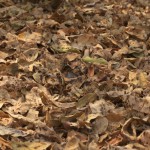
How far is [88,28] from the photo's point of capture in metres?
2.78

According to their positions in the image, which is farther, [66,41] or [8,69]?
[66,41]

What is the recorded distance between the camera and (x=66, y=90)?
85.0 inches

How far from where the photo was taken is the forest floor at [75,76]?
72.1 inches

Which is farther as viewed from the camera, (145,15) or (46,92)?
(145,15)

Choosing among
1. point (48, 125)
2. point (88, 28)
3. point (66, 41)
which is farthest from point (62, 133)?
point (88, 28)

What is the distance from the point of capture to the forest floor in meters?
1.83

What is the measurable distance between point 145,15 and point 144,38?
0.42 m

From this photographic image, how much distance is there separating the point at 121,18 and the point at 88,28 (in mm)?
292

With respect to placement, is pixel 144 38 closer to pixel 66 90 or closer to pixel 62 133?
pixel 66 90

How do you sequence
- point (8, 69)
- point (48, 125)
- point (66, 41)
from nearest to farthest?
point (48, 125) → point (8, 69) → point (66, 41)

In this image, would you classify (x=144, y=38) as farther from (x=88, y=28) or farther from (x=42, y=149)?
(x=42, y=149)

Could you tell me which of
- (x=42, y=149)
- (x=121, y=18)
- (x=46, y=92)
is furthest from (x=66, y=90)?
(x=121, y=18)

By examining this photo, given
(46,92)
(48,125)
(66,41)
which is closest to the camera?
(48,125)

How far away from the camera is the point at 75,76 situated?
229 centimetres
